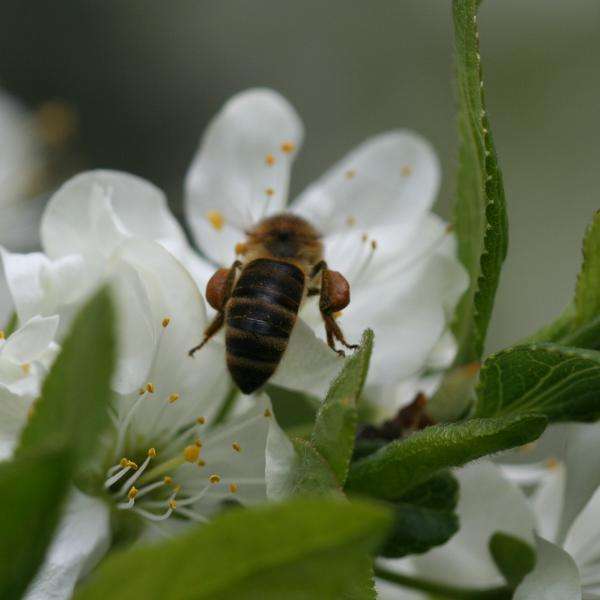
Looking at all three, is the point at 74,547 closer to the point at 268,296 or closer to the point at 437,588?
the point at 268,296

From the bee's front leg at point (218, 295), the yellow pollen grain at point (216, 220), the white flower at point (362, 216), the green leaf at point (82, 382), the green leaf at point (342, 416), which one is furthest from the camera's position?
the yellow pollen grain at point (216, 220)

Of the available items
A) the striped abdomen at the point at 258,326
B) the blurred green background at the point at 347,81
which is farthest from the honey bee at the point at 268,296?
the blurred green background at the point at 347,81

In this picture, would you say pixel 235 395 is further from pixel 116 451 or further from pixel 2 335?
pixel 2 335

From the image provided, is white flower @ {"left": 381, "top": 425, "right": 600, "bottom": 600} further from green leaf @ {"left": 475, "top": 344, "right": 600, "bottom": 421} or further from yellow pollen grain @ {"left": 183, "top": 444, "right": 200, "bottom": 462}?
yellow pollen grain @ {"left": 183, "top": 444, "right": 200, "bottom": 462}

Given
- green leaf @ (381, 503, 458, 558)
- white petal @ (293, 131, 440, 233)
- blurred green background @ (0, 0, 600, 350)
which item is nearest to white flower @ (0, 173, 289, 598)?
green leaf @ (381, 503, 458, 558)

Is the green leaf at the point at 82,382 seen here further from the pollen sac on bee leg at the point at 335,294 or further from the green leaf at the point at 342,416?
the pollen sac on bee leg at the point at 335,294

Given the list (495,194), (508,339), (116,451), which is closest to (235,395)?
(116,451)
